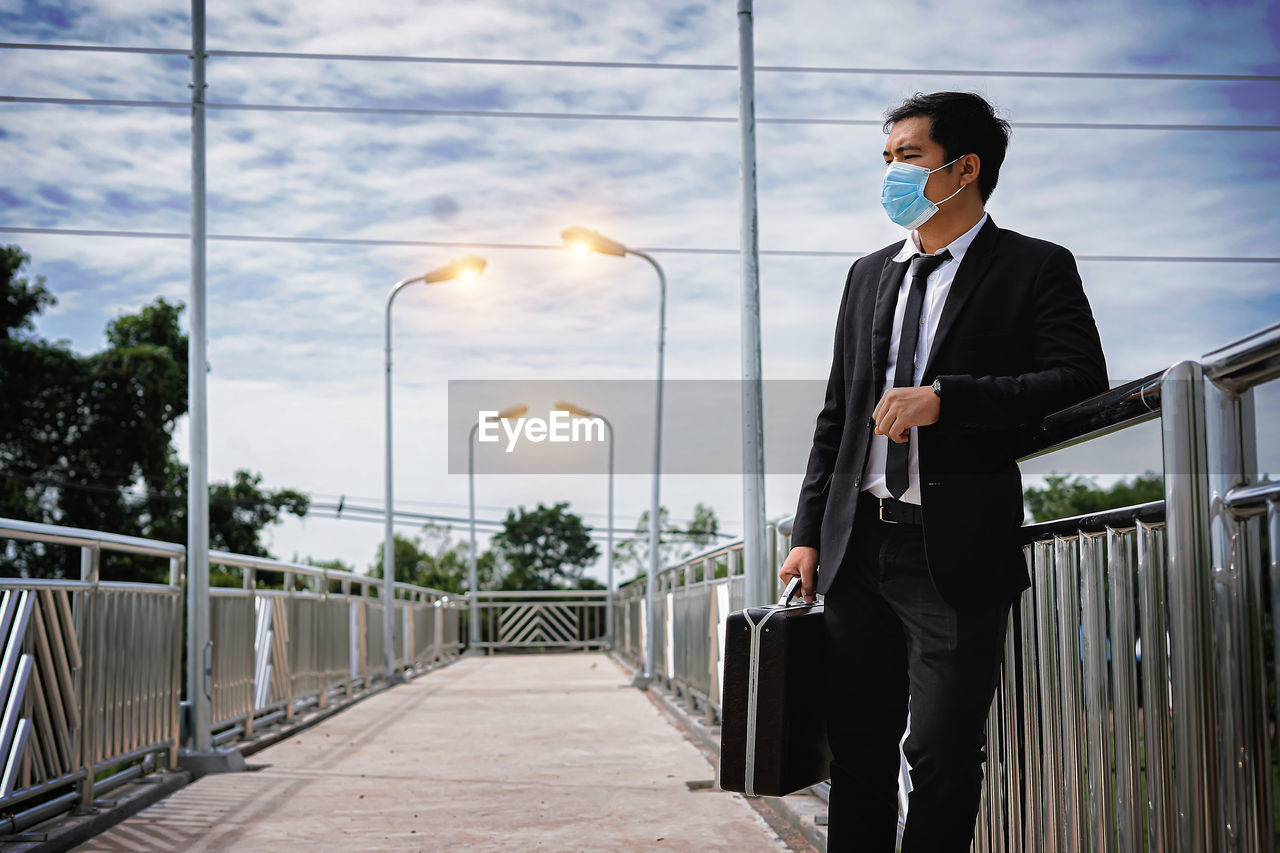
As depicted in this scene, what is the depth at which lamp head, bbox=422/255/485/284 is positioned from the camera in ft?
57.8

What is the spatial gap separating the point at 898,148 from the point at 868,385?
1.66 feet

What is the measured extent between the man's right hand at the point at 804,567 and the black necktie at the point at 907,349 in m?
0.33

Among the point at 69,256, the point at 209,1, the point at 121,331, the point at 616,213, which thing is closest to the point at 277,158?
the point at 616,213

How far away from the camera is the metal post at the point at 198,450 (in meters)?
7.00

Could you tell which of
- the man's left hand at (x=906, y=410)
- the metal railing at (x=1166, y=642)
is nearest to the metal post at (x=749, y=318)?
the metal railing at (x=1166, y=642)

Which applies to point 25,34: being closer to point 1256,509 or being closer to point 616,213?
point 616,213

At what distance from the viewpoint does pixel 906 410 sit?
7.53 ft

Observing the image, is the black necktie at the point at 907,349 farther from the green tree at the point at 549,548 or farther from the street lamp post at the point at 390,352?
the green tree at the point at 549,548

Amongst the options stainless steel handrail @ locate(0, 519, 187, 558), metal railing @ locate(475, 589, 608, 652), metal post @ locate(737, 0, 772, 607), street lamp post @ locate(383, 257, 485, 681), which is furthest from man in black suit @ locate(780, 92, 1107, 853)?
metal railing @ locate(475, 589, 608, 652)

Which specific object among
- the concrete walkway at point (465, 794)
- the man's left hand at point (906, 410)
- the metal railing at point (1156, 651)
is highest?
the man's left hand at point (906, 410)

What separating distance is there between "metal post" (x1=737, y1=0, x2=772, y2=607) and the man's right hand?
390 cm

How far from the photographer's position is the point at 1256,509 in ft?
6.12

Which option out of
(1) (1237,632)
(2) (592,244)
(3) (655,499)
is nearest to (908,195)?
(1) (1237,632)

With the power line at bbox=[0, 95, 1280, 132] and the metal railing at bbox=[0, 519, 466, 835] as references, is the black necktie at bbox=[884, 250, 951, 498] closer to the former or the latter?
the metal railing at bbox=[0, 519, 466, 835]
